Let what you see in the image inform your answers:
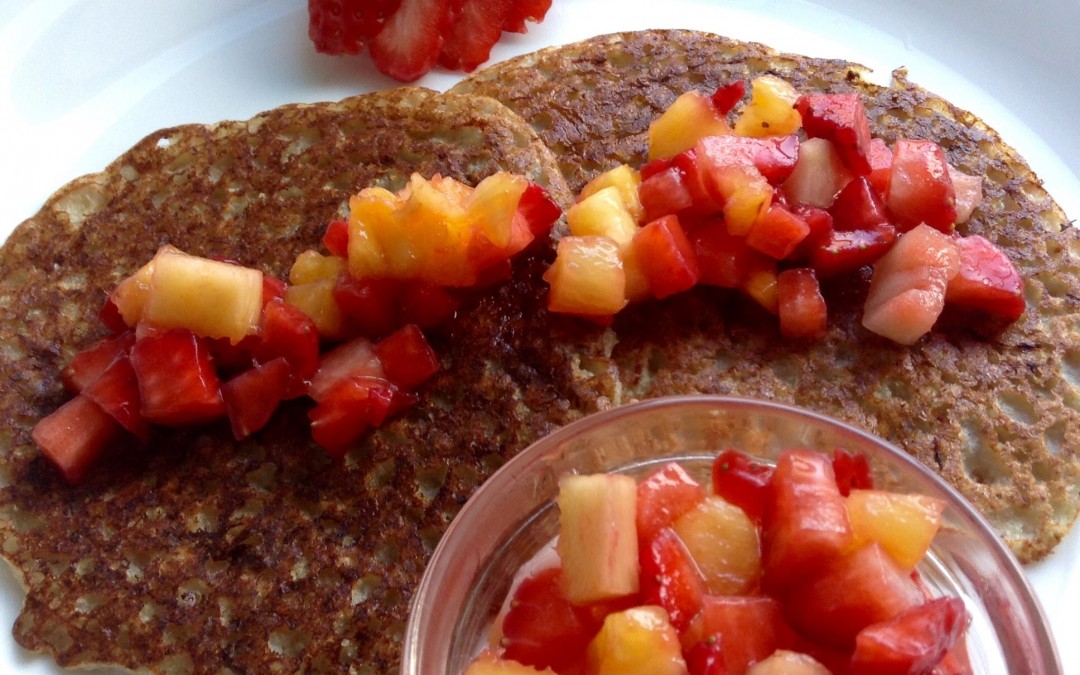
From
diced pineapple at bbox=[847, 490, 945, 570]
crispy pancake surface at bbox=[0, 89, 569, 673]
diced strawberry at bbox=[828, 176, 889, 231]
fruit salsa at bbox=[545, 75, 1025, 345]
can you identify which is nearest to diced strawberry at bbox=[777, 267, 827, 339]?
fruit salsa at bbox=[545, 75, 1025, 345]

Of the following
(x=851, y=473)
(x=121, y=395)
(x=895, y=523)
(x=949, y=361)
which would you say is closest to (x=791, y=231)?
(x=949, y=361)

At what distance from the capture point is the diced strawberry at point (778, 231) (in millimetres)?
2367

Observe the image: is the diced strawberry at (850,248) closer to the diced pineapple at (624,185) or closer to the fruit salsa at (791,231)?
the fruit salsa at (791,231)

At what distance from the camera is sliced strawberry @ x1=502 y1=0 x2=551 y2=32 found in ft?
10.7

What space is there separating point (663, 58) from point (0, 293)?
2.09 metres

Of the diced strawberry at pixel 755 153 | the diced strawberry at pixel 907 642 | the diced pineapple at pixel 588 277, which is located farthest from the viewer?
the diced strawberry at pixel 755 153

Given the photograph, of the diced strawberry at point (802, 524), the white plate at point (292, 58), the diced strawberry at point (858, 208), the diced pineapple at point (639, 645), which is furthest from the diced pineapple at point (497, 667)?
the white plate at point (292, 58)

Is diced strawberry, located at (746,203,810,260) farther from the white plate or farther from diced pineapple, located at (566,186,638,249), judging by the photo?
the white plate

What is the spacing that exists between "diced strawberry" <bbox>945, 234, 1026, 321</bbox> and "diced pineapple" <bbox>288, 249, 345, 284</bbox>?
160 cm

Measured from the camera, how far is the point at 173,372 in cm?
229

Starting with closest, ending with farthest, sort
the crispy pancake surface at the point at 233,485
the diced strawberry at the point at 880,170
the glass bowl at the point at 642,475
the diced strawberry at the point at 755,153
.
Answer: the glass bowl at the point at 642,475 < the crispy pancake surface at the point at 233,485 < the diced strawberry at the point at 755,153 < the diced strawberry at the point at 880,170

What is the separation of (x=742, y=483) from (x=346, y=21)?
2.21m

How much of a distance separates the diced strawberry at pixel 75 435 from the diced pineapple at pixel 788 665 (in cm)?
171

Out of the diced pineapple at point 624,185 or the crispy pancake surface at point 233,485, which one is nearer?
the crispy pancake surface at point 233,485
